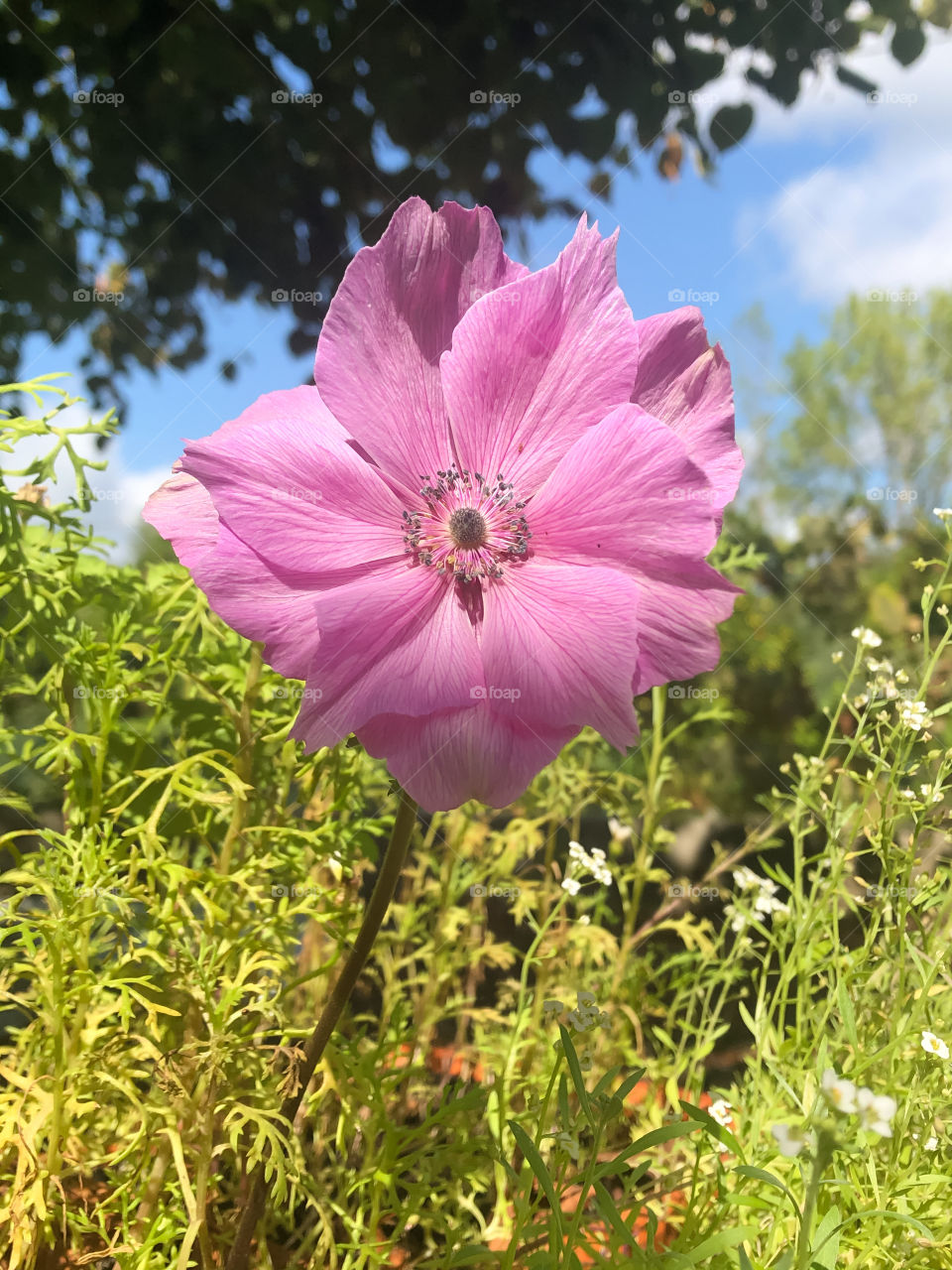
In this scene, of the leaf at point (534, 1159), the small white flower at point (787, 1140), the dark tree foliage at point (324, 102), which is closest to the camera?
the small white flower at point (787, 1140)

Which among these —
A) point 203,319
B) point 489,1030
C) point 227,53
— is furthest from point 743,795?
point 227,53

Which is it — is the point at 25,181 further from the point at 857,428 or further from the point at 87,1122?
the point at 857,428

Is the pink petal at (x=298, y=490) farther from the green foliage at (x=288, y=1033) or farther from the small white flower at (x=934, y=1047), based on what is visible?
the small white flower at (x=934, y=1047)

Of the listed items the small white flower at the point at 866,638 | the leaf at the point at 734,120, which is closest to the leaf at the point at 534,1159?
the small white flower at the point at 866,638

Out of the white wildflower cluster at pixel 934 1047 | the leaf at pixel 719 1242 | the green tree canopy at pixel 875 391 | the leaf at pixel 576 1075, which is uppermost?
the green tree canopy at pixel 875 391

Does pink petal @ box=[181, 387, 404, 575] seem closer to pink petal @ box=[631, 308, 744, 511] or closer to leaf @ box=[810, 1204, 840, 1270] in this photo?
pink petal @ box=[631, 308, 744, 511]

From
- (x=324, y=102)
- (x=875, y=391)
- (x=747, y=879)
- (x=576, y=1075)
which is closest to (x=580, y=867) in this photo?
(x=747, y=879)
